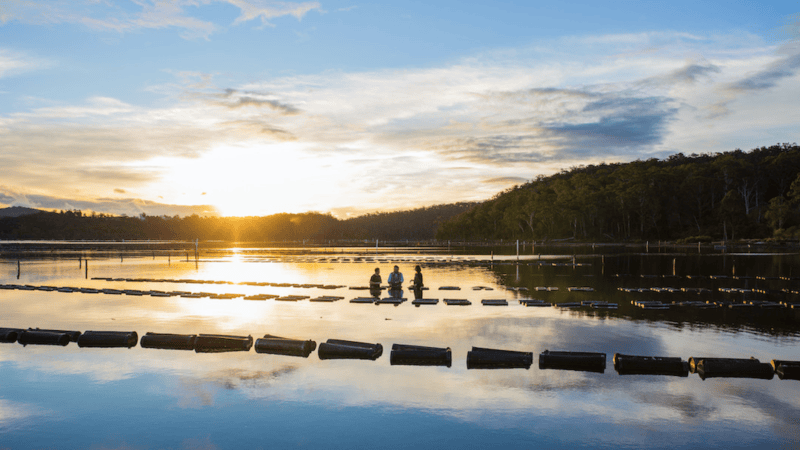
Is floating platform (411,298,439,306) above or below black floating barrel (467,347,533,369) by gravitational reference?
above

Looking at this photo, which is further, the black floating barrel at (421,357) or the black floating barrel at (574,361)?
the black floating barrel at (421,357)

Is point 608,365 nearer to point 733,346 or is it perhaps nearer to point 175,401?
point 733,346

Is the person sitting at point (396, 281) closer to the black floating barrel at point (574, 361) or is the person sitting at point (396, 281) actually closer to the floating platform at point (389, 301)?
the floating platform at point (389, 301)

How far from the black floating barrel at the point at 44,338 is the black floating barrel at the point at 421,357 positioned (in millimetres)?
10384

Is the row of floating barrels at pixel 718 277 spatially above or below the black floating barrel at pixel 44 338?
above

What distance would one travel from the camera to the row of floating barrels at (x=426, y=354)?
1233cm

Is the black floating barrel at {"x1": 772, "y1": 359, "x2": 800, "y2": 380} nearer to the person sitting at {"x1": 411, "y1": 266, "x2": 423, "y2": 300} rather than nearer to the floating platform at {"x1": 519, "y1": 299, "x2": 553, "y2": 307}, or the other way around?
the floating platform at {"x1": 519, "y1": 299, "x2": 553, "y2": 307}

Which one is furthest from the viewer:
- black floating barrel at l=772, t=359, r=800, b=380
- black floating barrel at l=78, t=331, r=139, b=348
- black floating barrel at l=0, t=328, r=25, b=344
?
black floating barrel at l=0, t=328, r=25, b=344

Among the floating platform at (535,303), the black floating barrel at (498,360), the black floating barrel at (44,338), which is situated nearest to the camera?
the black floating barrel at (498,360)

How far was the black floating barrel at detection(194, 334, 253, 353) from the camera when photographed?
15.4 metres

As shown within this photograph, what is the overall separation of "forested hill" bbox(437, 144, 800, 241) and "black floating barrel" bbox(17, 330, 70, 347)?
123984 millimetres

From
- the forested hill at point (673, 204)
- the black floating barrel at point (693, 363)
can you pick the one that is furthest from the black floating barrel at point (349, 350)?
the forested hill at point (673, 204)

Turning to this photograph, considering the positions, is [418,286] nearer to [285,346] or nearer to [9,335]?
[285,346]

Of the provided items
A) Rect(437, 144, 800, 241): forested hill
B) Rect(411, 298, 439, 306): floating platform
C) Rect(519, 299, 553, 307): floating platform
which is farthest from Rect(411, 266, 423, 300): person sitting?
Rect(437, 144, 800, 241): forested hill
